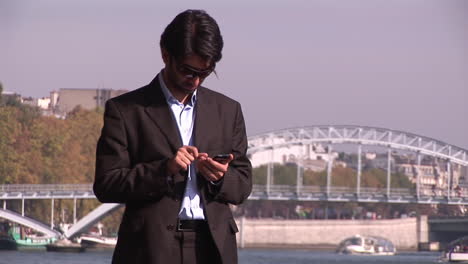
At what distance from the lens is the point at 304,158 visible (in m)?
99.9

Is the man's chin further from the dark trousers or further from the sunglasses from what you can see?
the dark trousers

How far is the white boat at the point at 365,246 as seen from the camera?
58.2 m

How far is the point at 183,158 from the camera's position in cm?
288

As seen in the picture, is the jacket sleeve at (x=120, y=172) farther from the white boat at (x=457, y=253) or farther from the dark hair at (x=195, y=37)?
the white boat at (x=457, y=253)

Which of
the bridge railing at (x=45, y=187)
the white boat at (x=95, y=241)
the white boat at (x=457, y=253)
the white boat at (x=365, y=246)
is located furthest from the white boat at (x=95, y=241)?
the white boat at (x=365, y=246)

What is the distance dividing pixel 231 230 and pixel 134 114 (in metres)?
0.29

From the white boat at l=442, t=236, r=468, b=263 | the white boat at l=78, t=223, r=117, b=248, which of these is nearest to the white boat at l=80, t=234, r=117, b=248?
the white boat at l=78, t=223, r=117, b=248

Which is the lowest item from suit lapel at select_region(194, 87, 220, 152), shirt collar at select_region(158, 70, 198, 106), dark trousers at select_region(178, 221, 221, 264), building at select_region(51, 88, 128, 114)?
dark trousers at select_region(178, 221, 221, 264)

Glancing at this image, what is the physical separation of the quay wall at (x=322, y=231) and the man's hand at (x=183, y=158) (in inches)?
2283

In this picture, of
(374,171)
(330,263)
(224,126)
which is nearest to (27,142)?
(330,263)

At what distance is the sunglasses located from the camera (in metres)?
→ 2.92

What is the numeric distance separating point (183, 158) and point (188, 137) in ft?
0.44

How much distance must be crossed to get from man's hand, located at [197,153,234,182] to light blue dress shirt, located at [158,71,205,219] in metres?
0.05

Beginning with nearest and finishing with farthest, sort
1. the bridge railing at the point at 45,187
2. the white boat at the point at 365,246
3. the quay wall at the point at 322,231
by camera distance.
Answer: the bridge railing at the point at 45,187 → the white boat at the point at 365,246 → the quay wall at the point at 322,231
